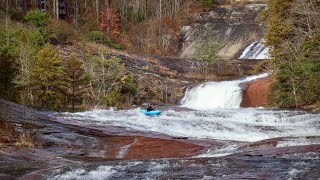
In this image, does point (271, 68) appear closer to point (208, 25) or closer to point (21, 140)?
point (21, 140)

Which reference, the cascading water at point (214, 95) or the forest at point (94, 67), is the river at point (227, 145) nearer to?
the cascading water at point (214, 95)

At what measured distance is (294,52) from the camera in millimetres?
29109

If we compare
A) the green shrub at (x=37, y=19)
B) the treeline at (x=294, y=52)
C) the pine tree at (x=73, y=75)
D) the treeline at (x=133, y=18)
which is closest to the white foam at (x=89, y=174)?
the pine tree at (x=73, y=75)

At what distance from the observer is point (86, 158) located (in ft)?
38.7

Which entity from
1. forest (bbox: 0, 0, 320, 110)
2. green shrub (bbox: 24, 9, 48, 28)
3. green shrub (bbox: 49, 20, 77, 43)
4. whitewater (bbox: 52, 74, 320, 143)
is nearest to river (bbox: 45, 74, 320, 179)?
whitewater (bbox: 52, 74, 320, 143)

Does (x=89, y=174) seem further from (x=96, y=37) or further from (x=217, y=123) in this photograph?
(x=96, y=37)

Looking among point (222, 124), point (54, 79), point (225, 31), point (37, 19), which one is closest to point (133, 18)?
point (225, 31)

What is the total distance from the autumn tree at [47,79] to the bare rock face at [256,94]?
13697 millimetres

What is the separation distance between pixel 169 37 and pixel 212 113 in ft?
115

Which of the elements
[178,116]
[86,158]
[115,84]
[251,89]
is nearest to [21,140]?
[86,158]

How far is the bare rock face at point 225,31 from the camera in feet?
177

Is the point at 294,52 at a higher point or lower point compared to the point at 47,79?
higher

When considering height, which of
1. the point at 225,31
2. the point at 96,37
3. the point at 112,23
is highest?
the point at 112,23

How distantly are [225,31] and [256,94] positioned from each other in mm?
26288
